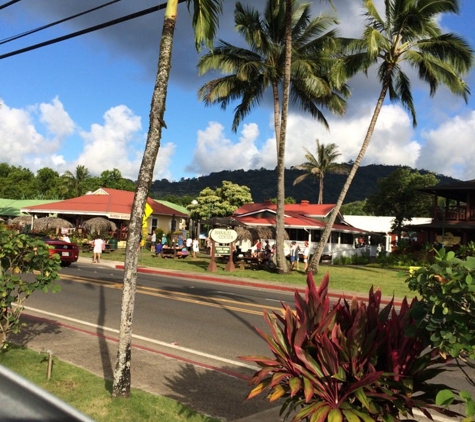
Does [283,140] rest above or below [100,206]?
above

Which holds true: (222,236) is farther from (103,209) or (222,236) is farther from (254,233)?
(103,209)

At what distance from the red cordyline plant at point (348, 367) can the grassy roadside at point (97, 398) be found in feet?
4.95

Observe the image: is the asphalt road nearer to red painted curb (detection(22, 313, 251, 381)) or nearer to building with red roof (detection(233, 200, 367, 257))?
red painted curb (detection(22, 313, 251, 381))

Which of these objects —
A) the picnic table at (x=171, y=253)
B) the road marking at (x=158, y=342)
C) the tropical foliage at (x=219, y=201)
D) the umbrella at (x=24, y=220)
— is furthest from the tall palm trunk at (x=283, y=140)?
the tropical foliage at (x=219, y=201)

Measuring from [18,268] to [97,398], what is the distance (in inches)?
83.8

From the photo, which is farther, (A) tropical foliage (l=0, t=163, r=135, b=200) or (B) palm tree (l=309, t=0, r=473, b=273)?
(A) tropical foliage (l=0, t=163, r=135, b=200)

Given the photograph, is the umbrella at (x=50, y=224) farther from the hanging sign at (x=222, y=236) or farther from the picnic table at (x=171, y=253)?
the hanging sign at (x=222, y=236)

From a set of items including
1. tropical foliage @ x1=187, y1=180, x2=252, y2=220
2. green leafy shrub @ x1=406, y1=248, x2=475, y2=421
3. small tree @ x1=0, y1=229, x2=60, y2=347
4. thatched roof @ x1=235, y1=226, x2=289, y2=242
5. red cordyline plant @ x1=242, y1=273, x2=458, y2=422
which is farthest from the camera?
tropical foliage @ x1=187, y1=180, x2=252, y2=220

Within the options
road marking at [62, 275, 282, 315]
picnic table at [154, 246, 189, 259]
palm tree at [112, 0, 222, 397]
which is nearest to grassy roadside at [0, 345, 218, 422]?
palm tree at [112, 0, 222, 397]

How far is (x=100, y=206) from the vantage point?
135ft

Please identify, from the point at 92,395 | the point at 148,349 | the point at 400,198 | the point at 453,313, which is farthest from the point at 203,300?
the point at 400,198

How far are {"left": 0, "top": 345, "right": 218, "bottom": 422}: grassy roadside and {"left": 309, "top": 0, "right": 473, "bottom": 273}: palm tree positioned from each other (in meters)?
15.5

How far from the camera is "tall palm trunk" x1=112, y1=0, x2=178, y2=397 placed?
5.21 metres

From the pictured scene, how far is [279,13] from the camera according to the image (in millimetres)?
22875
